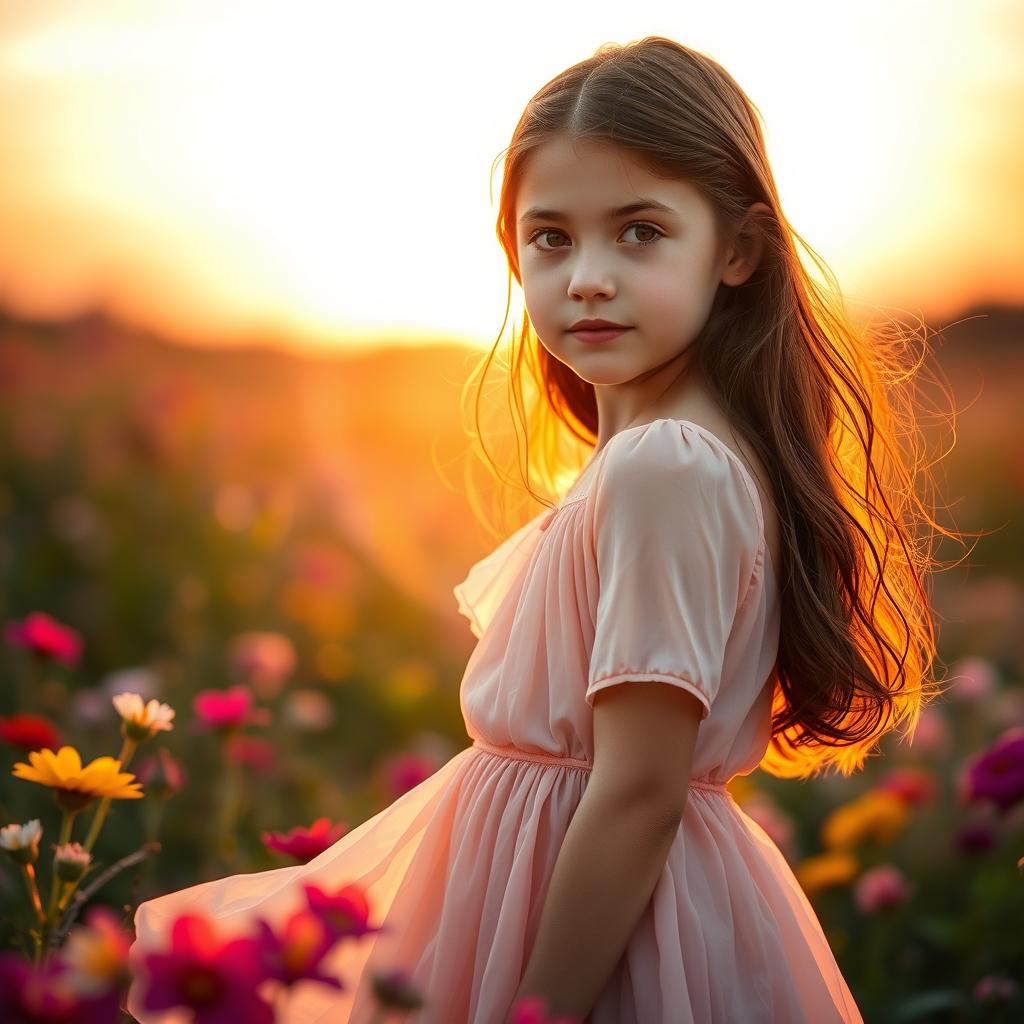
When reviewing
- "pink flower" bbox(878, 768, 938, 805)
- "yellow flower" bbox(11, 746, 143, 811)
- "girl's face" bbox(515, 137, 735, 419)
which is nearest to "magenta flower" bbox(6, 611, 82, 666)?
"yellow flower" bbox(11, 746, 143, 811)

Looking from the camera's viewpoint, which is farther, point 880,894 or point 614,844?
point 880,894

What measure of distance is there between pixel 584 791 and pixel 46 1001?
24.6 inches

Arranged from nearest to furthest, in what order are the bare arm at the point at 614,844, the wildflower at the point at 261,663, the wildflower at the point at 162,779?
1. the bare arm at the point at 614,844
2. the wildflower at the point at 162,779
3. the wildflower at the point at 261,663

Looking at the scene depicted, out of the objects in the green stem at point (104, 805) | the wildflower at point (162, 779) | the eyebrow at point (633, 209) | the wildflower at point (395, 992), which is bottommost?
the wildflower at point (162, 779)

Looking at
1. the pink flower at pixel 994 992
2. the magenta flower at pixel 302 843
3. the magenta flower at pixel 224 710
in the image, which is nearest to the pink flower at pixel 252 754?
the magenta flower at pixel 224 710

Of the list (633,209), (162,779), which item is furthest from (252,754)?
(633,209)

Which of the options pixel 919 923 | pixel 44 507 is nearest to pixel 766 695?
pixel 919 923

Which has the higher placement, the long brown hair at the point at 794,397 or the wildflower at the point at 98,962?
the long brown hair at the point at 794,397

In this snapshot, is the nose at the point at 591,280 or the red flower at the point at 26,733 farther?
the red flower at the point at 26,733

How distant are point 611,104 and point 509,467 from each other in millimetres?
711

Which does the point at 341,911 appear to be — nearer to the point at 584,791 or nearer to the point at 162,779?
the point at 584,791

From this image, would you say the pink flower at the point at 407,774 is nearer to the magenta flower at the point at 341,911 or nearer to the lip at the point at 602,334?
the lip at the point at 602,334

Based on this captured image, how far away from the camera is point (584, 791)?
124 centimetres

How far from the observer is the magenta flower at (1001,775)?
72.3 inches
